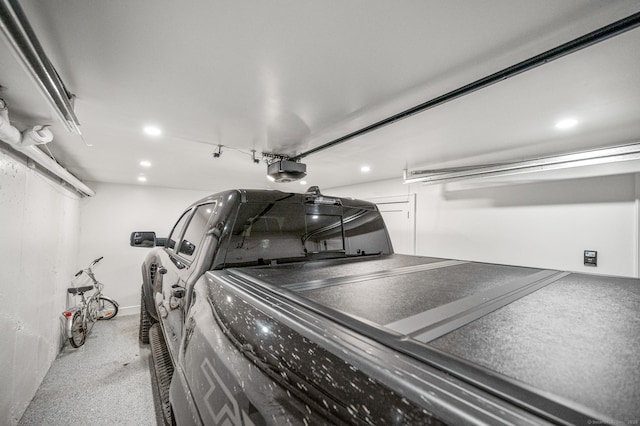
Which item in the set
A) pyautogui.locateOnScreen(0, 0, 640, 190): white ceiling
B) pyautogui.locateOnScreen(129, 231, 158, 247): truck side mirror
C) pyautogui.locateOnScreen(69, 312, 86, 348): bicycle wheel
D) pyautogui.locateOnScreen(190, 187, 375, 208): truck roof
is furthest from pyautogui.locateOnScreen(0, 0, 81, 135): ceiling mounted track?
pyautogui.locateOnScreen(69, 312, 86, 348): bicycle wheel

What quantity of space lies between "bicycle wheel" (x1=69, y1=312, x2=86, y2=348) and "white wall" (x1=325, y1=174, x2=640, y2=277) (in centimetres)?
646

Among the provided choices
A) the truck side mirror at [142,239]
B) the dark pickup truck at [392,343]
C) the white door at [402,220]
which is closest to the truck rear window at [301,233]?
the dark pickup truck at [392,343]

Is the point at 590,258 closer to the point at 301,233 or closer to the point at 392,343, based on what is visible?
the point at 301,233

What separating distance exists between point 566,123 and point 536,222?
6.18 ft

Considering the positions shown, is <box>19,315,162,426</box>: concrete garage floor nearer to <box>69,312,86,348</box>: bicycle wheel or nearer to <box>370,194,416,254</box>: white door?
<box>69,312,86,348</box>: bicycle wheel

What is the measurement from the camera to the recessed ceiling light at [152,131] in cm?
285

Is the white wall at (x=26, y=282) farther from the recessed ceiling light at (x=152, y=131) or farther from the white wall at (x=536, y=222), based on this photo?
the white wall at (x=536, y=222)

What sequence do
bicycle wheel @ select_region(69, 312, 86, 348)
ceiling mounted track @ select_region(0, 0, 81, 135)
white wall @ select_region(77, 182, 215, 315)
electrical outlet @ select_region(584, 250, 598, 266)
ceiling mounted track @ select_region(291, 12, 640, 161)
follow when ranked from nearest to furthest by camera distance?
ceiling mounted track @ select_region(0, 0, 81, 135) < ceiling mounted track @ select_region(291, 12, 640, 161) < electrical outlet @ select_region(584, 250, 598, 266) < bicycle wheel @ select_region(69, 312, 86, 348) < white wall @ select_region(77, 182, 215, 315)

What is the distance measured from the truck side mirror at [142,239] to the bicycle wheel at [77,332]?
2.54 meters

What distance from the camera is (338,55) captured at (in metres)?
1.69

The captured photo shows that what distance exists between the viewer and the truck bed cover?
49 centimetres

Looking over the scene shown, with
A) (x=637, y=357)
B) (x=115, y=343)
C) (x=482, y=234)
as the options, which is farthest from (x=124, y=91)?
(x=482, y=234)

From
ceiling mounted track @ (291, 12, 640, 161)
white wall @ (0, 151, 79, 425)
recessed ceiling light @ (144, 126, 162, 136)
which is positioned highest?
ceiling mounted track @ (291, 12, 640, 161)

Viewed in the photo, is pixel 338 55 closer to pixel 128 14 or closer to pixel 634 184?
pixel 128 14
